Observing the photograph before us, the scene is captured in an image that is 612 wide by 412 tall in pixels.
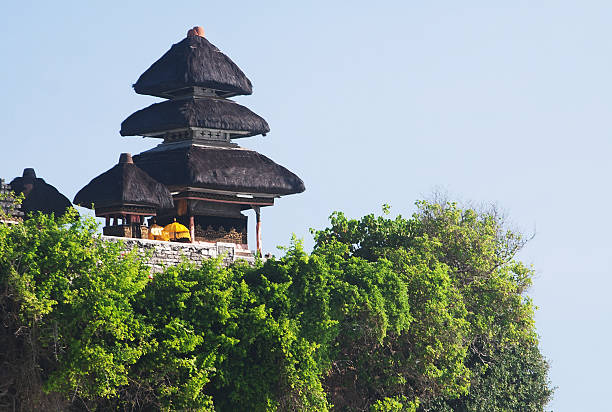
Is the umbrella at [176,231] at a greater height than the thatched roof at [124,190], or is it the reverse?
the thatched roof at [124,190]

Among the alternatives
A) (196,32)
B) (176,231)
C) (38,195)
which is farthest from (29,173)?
(196,32)

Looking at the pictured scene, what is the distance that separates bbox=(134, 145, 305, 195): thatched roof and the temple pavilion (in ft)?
0.11

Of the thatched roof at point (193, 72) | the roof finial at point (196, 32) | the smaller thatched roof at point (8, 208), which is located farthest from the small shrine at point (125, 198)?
the roof finial at point (196, 32)

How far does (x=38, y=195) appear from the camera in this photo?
33969 mm

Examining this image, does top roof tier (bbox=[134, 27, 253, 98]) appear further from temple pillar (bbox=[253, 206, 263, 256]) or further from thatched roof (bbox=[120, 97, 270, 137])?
temple pillar (bbox=[253, 206, 263, 256])

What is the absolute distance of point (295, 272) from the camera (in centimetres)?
2816

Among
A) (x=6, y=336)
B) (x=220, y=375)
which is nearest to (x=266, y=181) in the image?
(x=220, y=375)

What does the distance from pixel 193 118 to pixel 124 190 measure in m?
5.69

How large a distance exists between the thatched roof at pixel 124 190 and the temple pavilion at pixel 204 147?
203cm

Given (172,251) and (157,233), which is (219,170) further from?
(172,251)

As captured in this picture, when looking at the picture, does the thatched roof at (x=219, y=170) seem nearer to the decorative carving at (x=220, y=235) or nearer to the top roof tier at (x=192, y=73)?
the decorative carving at (x=220, y=235)

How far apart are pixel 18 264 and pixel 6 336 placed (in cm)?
173

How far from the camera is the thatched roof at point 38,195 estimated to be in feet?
111

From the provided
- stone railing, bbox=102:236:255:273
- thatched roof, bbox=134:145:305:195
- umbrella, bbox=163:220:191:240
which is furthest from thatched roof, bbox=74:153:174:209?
stone railing, bbox=102:236:255:273
